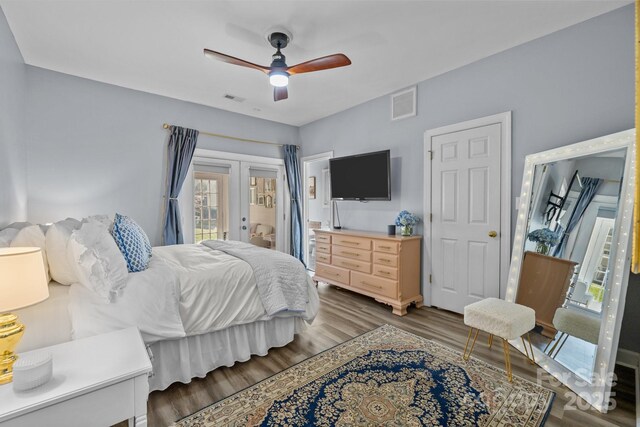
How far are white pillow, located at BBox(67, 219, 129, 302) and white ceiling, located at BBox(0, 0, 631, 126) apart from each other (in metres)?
1.81

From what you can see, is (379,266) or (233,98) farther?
(233,98)

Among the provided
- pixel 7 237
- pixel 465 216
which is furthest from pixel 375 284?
pixel 7 237

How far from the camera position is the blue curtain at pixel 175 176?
13.3 feet

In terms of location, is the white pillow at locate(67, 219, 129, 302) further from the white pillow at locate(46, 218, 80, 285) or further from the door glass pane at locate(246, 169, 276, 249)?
the door glass pane at locate(246, 169, 276, 249)

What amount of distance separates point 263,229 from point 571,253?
4.15m

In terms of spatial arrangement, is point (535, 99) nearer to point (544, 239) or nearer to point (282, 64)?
point (544, 239)

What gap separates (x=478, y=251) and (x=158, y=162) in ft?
A: 13.9

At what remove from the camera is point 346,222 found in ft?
15.6

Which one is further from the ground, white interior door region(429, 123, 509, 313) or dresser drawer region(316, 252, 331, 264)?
white interior door region(429, 123, 509, 313)

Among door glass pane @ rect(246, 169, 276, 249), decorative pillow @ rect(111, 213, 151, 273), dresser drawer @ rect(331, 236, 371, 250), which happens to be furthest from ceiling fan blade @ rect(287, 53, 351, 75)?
door glass pane @ rect(246, 169, 276, 249)

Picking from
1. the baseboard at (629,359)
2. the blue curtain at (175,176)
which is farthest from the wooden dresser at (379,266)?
the blue curtain at (175,176)

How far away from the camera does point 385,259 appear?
3566 mm

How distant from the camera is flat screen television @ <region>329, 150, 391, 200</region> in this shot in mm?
3939

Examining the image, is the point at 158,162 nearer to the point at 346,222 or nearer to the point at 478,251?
the point at 346,222
